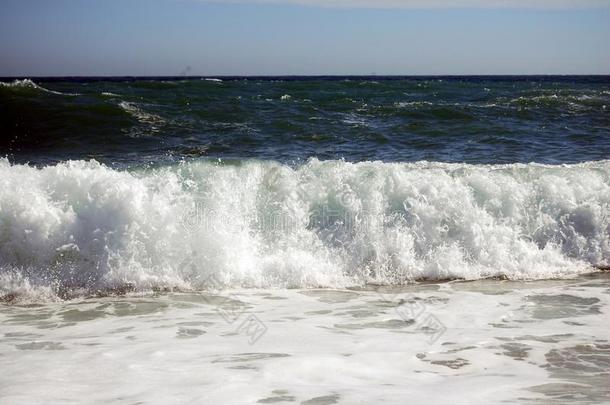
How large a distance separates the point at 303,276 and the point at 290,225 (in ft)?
3.71

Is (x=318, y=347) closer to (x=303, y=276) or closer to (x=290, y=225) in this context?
(x=303, y=276)

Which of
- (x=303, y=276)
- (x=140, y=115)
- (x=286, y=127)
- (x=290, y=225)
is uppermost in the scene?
(x=140, y=115)

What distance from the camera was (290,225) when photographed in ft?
29.7

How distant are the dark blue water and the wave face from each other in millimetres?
3087

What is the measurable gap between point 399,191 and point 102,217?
4.24m

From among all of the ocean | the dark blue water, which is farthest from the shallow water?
the dark blue water

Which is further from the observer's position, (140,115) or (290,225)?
(140,115)

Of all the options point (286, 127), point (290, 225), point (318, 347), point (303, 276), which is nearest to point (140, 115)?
point (286, 127)

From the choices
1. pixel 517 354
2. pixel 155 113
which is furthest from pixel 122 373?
pixel 155 113

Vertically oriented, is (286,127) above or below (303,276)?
above

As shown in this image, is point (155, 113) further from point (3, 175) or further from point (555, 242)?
point (555, 242)

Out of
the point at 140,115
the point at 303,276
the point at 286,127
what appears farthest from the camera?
the point at 140,115

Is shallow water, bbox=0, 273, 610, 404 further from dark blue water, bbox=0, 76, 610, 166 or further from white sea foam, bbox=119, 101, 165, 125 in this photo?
white sea foam, bbox=119, 101, 165, 125

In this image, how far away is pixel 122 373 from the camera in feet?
16.2
